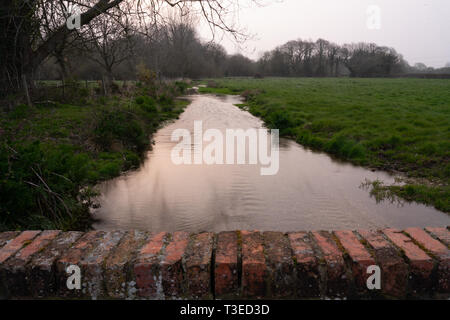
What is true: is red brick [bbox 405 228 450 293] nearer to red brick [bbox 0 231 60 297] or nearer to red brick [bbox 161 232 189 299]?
red brick [bbox 161 232 189 299]

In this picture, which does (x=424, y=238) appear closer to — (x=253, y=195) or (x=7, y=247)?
(x=7, y=247)

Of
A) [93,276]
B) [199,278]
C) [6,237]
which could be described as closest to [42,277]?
[93,276]

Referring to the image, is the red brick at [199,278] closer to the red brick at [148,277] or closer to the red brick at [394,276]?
the red brick at [148,277]

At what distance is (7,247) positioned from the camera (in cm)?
185

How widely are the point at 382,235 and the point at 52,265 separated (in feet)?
6.21

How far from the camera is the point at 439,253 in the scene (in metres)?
1.71

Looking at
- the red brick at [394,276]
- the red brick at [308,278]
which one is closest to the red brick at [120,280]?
the red brick at [308,278]

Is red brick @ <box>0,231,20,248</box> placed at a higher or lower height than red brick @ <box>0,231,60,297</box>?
higher

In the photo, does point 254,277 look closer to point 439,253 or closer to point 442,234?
point 439,253

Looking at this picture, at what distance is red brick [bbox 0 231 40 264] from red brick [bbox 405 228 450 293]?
2321mm

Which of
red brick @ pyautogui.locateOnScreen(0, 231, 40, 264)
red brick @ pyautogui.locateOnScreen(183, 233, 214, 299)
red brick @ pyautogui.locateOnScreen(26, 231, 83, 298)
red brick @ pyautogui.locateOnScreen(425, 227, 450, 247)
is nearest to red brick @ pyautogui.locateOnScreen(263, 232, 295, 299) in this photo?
red brick @ pyautogui.locateOnScreen(183, 233, 214, 299)

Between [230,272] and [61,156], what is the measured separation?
3632mm

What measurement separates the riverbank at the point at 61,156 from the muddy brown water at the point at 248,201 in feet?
1.46

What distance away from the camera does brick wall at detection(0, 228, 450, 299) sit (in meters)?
1.61
